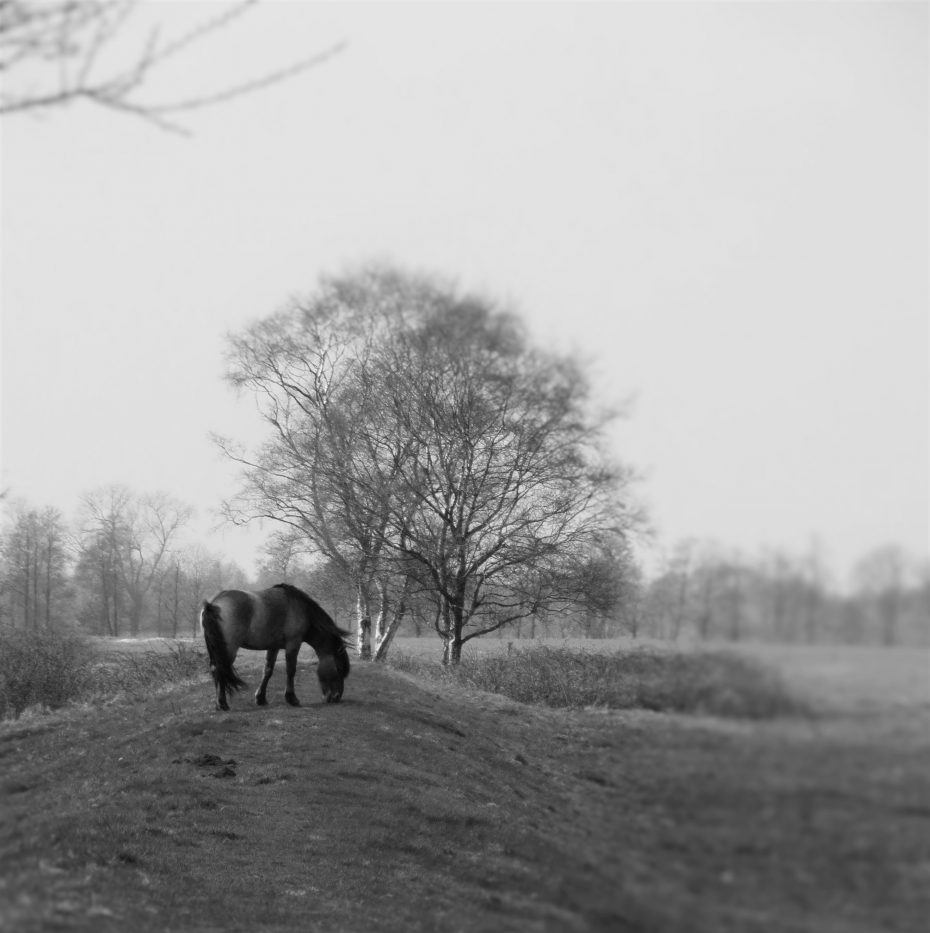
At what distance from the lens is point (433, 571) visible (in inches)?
882

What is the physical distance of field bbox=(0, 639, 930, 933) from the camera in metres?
1.95

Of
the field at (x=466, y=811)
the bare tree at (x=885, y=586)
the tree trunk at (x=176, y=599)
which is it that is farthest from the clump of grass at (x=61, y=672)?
the bare tree at (x=885, y=586)

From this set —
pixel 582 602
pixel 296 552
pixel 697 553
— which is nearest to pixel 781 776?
pixel 697 553

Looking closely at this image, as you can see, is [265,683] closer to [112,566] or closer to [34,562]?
[34,562]

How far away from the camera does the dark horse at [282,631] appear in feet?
44.0

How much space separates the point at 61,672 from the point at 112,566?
11.6m

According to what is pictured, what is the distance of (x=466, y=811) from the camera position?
31.3 ft

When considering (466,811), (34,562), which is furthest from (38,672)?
(466,811)

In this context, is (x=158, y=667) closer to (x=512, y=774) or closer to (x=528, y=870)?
(x=512, y=774)

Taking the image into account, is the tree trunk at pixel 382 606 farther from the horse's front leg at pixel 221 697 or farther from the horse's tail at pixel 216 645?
the horse's tail at pixel 216 645

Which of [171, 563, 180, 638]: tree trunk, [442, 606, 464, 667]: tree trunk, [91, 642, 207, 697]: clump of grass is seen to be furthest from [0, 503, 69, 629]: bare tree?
[442, 606, 464, 667]: tree trunk

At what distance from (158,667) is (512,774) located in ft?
41.1

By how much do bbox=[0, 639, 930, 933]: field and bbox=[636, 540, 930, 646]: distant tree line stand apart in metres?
0.06

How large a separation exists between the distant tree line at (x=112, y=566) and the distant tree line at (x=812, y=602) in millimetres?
24991
